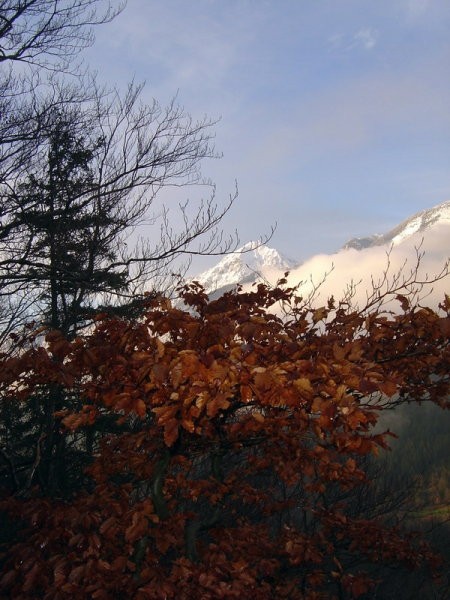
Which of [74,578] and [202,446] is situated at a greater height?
[202,446]

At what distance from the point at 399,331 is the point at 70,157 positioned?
7780 mm

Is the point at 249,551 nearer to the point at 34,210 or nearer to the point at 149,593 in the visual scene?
the point at 149,593

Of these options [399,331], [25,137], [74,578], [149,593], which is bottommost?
[149,593]

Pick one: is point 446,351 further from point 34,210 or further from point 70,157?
point 70,157

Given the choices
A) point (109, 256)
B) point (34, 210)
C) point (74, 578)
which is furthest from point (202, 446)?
point (109, 256)

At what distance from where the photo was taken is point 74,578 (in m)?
3.44

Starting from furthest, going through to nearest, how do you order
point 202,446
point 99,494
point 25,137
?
1. point 25,137
2. point 99,494
3. point 202,446

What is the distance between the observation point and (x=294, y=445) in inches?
176

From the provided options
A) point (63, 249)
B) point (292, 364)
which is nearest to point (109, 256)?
point (63, 249)

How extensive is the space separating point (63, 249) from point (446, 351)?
7159 millimetres

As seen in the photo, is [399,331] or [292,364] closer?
[292,364]

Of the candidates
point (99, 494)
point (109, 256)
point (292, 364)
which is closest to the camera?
point (292, 364)

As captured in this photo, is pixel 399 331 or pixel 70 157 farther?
pixel 70 157

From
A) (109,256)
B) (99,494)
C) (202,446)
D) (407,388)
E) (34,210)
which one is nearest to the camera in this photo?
(202,446)
